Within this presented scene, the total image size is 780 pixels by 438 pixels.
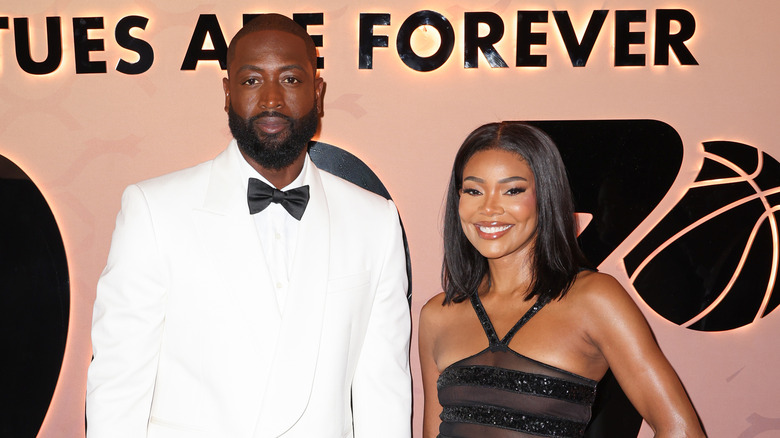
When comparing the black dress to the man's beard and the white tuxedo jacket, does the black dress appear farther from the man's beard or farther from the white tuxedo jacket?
the man's beard

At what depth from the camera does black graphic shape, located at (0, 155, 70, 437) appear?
3.59 m

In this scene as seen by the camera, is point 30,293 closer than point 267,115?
No

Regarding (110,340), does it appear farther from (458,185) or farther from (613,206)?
(613,206)

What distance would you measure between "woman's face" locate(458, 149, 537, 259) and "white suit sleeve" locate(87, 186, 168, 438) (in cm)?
104

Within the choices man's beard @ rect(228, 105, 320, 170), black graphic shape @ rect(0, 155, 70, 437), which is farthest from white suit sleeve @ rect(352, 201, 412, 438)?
black graphic shape @ rect(0, 155, 70, 437)

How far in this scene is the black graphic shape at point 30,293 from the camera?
3.59m

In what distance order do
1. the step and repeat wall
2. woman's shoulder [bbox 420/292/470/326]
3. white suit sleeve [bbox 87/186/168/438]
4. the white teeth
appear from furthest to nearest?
the step and repeat wall, woman's shoulder [bbox 420/292/470/326], the white teeth, white suit sleeve [bbox 87/186/168/438]

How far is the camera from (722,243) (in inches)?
136

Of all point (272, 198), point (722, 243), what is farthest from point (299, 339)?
point (722, 243)

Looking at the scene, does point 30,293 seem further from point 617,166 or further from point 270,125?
point 617,166

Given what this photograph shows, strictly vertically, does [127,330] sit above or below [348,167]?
below

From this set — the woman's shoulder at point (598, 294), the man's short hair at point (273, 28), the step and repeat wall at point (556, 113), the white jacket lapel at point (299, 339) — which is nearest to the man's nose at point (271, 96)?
the man's short hair at point (273, 28)

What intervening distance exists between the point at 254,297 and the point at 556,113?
203cm

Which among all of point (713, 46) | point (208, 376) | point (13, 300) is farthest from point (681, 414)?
point (13, 300)
